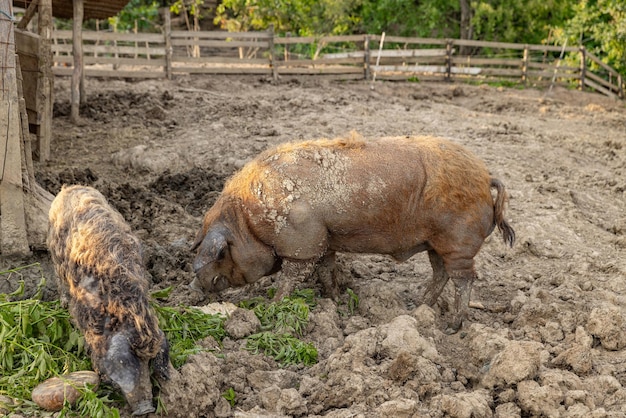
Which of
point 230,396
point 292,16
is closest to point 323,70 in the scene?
point 292,16

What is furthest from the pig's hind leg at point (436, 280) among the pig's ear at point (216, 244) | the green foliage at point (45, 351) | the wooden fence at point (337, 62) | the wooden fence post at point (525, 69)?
the wooden fence post at point (525, 69)

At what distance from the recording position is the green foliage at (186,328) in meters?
4.83

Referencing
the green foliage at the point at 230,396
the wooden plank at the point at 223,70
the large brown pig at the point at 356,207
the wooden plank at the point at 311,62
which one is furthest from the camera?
the wooden plank at the point at 311,62

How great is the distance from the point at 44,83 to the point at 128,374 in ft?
21.2

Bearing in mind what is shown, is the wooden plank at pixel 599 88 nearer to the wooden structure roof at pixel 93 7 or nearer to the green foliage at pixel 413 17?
the green foliage at pixel 413 17

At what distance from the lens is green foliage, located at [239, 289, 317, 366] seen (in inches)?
Answer: 204

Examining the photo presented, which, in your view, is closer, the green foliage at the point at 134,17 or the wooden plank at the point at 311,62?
the wooden plank at the point at 311,62

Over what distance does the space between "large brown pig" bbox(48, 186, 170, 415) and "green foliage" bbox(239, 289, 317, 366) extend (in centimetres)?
102

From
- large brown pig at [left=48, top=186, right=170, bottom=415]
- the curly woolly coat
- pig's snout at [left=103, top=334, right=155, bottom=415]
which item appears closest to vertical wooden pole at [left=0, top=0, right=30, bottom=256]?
the curly woolly coat

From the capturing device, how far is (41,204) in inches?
253

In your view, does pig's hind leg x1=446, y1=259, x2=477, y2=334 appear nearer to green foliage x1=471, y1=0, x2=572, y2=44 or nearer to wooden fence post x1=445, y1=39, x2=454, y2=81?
wooden fence post x1=445, y1=39, x2=454, y2=81

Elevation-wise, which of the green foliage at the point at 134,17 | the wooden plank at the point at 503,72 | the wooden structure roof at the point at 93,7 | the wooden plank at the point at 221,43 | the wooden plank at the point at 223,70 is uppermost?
the green foliage at the point at 134,17

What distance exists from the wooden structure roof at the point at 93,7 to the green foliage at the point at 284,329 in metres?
8.68

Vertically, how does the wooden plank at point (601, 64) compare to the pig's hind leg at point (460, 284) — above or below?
above
